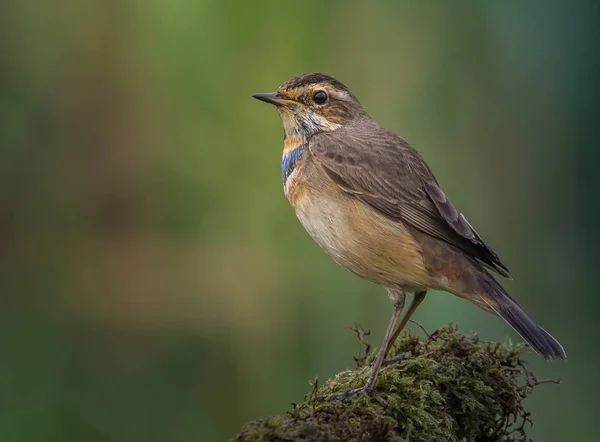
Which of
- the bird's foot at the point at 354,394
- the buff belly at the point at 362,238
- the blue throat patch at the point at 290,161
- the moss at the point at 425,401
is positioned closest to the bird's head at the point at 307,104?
the blue throat patch at the point at 290,161

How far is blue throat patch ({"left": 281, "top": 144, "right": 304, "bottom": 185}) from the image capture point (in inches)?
165

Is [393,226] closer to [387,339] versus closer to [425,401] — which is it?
[387,339]

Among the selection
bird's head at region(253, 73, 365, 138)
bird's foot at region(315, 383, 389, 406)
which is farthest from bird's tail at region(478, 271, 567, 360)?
bird's head at region(253, 73, 365, 138)

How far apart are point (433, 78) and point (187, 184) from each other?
6.67 ft

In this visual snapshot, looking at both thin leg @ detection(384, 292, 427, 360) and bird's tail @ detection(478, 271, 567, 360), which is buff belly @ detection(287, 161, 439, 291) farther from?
bird's tail @ detection(478, 271, 567, 360)

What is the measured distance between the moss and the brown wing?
17.9 inches

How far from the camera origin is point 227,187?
5668 millimetres

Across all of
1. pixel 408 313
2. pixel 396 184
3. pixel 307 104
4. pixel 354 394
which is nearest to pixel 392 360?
pixel 408 313

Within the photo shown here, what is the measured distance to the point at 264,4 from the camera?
5.79 m

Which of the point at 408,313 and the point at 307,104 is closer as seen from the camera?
the point at 408,313

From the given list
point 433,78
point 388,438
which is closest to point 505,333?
point 433,78

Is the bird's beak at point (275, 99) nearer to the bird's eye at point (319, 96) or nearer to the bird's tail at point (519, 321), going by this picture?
the bird's eye at point (319, 96)

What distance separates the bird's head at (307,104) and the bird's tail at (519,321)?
136cm

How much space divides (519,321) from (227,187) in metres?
2.80
